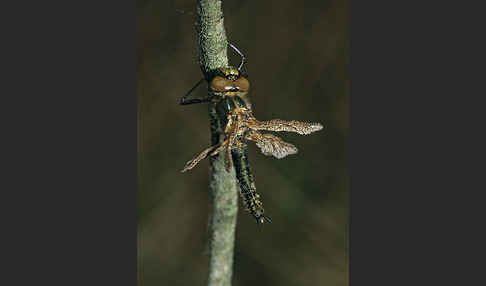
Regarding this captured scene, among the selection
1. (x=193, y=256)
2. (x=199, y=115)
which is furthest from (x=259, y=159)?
(x=193, y=256)

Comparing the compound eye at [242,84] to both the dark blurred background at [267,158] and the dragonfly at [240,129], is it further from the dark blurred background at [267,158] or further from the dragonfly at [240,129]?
the dark blurred background at [267,158]

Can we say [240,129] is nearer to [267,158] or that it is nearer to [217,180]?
[217,180]

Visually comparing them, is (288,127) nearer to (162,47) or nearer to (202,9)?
(202,9)

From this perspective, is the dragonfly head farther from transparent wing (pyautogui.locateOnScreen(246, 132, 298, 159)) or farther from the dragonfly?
transparent wing (pyautogui.locateOnScreen(246, 132, 298, 159))

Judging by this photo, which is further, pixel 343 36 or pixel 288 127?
pixel 343 36

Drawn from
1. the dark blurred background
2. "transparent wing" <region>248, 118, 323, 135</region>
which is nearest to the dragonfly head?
"transparent wing" <region>248, 118, 323, 135</region>

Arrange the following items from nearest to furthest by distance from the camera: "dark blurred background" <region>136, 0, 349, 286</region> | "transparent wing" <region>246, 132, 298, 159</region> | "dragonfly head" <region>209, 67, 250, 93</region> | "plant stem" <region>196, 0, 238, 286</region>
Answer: "plant stem" <region>196, 0, 238, 286</region>
"dragonfly head" <region>209, 67, 250, 93</region>
"transparent wing" <region>246, 132, 298, 159</region>
"dark blurred background" <region>136, 0, 349, 286</region>
